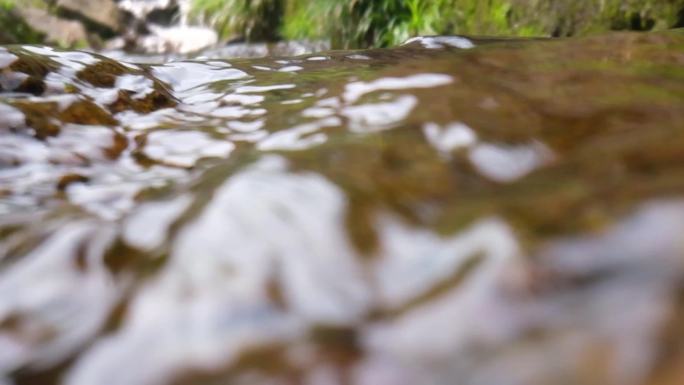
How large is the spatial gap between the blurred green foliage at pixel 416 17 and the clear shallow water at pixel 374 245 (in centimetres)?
192

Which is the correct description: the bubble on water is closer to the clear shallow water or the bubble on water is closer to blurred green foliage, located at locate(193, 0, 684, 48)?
the clear shallow water

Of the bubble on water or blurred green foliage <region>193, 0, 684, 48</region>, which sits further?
blurred green foliage <region>193, 0, 684, 48</region>

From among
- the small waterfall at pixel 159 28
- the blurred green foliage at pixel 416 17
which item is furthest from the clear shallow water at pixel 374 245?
the small waterfall at pixel 159 28

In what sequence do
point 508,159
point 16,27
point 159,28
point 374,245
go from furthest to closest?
point 159,28 → point 16,27 → point 508,159 → point 374,245

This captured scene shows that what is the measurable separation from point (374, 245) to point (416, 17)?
467 centimetres

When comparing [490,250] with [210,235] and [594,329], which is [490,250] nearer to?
[594,329]

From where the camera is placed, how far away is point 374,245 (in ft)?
3.68

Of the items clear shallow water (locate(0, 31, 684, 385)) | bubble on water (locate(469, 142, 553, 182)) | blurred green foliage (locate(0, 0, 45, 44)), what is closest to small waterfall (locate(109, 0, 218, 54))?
blurred green foliage (locate(0, 0, 45, 44))

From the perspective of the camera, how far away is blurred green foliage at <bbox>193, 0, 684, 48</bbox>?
3676 mm

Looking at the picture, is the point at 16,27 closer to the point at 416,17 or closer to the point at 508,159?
the point at 416,17

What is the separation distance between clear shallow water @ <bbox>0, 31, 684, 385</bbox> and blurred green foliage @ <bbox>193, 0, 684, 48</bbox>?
6.31 ft

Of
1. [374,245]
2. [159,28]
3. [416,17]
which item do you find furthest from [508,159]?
[159,28]

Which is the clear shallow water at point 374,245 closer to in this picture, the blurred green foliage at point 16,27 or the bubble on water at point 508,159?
the bubble on water at point 508,159

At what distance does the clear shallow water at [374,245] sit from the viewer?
0.88 m
